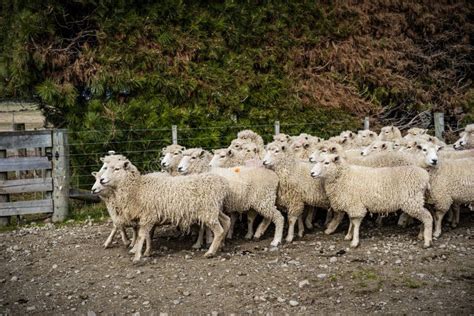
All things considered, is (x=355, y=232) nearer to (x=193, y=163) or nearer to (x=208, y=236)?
(x=208, y=236)

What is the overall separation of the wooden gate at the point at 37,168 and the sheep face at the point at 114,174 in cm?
299

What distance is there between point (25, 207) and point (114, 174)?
11.2 ft

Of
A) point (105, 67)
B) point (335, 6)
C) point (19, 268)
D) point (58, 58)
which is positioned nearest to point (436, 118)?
point (335, 6)

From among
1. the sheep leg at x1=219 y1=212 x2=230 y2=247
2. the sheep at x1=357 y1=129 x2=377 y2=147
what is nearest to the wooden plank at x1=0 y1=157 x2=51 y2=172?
the sheep leg at x1=219 y1=212 x2=230 y2=247

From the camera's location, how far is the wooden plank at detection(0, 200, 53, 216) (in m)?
10.0

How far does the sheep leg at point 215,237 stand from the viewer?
763 cm

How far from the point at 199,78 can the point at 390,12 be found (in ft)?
21.8

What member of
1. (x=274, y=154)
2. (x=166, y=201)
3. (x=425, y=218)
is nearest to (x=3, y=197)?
(x=166, y=201)

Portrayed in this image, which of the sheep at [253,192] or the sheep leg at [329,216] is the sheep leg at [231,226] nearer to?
the sheep at [253,192]

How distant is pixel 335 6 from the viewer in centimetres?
1427

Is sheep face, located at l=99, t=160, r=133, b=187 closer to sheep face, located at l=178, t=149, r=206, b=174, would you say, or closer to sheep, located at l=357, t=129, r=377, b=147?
sheep face, located at l=178, t=149, r=206, b=174

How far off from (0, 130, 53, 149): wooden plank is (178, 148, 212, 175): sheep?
10.2 feet

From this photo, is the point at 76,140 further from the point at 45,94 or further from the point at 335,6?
the point at 335,6

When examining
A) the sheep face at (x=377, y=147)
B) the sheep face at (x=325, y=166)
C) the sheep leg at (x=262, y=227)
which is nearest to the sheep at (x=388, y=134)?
the sheep face at (x=377, y=147)
